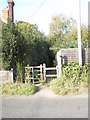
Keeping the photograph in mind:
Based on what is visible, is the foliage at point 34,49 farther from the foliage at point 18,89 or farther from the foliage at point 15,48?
the foliage at point 18,89

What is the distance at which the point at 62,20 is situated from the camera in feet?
70.4

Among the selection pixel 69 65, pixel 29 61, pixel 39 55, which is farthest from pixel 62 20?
pixel 69 65

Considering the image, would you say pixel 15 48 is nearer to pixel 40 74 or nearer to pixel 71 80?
pixel 40 74

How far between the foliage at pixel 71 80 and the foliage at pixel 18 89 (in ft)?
3.40

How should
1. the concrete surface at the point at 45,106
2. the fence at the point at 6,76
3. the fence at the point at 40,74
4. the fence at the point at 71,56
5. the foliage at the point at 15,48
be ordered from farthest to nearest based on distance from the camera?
1. the fence at the point at 40,74
2. the fence at the point at 71,56
3. the fence at the point at 6,76
4. the foliage at the point at 15,48
5. the concrete surface at the point at 45,106

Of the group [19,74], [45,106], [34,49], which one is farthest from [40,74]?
[45,106]

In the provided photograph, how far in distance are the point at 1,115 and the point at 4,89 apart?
261 cm

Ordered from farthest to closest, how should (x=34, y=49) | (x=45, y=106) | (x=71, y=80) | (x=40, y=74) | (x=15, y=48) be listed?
(x=34, y=49) < (x=40, y=74) < (x=15, y=48) < (x=71, y=80) < (x=45, y=106)

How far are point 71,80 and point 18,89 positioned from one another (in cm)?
238

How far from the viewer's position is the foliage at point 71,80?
23.5 feet

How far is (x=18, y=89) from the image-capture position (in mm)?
7250

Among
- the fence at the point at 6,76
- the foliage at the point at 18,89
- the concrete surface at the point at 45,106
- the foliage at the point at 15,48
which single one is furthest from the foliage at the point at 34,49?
the concrete surface at the point at 45,106

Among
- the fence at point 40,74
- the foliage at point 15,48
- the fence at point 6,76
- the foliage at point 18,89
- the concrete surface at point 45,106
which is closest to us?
the concrete surface at point 45,106

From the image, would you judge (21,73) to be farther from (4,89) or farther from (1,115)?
(1,115)
